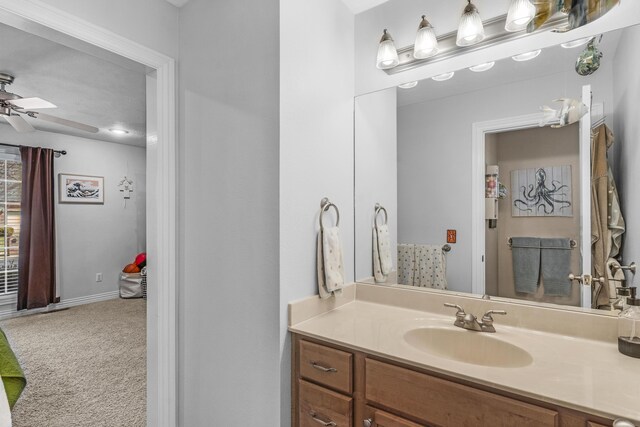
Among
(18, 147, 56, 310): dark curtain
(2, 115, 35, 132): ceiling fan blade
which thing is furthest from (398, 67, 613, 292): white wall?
(18, 147, 56, 310): dark curtain

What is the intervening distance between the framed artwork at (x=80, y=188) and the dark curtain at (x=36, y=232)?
0.22 m

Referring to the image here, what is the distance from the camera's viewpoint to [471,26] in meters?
1.48

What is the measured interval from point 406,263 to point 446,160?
1.86 feet

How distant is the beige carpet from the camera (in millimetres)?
2289

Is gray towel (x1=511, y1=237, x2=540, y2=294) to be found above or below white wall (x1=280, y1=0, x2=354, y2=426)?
below

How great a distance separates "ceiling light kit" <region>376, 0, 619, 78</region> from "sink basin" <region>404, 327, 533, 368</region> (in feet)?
3.75

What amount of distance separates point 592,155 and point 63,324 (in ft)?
17.4

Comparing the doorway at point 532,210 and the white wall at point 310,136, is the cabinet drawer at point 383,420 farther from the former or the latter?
the doorway at point 532,210

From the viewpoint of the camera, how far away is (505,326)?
1.43 meters

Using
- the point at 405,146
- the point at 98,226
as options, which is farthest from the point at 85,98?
the point at 405,146

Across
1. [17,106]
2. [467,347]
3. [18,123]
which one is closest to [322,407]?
[467,347]

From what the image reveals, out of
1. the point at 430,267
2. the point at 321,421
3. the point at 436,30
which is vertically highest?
the point at 436,30

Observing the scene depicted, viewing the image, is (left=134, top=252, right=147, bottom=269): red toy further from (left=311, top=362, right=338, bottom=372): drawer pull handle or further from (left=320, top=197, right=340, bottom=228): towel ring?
(left=311, top=362, right=338, bottom=372): drawer pull handle

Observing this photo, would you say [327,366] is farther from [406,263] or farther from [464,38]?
[464,38]
